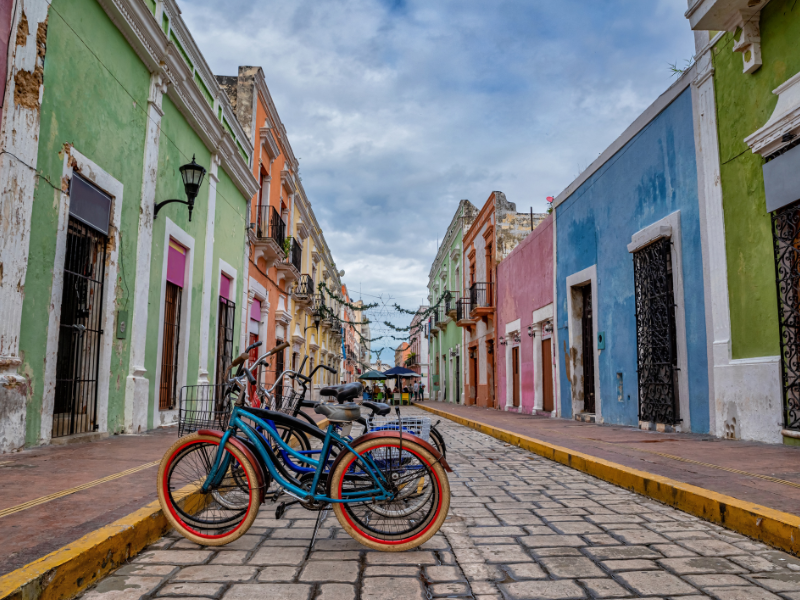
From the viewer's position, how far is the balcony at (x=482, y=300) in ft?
71.8

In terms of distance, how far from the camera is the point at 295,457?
3449 millimetres

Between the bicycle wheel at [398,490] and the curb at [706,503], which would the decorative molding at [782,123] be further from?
the bicycle wheel at [398,490]

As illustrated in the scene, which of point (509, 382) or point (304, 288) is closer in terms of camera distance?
point (509, 382)

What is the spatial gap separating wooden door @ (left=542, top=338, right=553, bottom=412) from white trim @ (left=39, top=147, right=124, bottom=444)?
1088 cm

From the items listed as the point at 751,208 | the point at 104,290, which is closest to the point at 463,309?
the point at 751,208

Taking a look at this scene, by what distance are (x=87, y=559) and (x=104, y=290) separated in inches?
209

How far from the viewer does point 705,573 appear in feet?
9.56

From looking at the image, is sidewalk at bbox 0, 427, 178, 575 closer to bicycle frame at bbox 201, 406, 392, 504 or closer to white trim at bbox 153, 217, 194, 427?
bicycle frame at bbox 201, 406, 392, 504

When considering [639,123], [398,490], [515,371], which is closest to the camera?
[398,490]

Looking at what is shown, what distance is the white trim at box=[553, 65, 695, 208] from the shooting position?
29.4ft

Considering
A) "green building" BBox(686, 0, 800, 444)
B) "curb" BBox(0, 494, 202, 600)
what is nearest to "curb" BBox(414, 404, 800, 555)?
"green building" BBox(686, 0, 800, 444)

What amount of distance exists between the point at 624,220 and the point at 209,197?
7627 mm

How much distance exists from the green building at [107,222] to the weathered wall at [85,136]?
0.02 meters

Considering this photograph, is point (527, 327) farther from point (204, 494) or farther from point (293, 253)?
point (204, 494)
